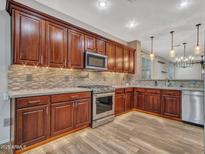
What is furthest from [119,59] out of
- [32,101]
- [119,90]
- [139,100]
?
[32,101]

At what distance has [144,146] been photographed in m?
2.09

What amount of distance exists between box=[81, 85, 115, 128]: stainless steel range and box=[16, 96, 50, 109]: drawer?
110 centimetres

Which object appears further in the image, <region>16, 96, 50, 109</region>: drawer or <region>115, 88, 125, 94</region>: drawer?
<region>115, 88, 125, 94</region>: drawer

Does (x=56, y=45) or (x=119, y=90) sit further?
(x=119, y=90)

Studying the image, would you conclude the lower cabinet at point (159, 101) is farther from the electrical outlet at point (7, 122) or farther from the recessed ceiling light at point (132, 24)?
the electrical outlet at point (7, 122)

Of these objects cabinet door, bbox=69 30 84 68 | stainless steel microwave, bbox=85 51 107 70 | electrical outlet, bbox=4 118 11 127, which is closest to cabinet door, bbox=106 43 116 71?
stainless steel microwave, bbox=85 51 107 70

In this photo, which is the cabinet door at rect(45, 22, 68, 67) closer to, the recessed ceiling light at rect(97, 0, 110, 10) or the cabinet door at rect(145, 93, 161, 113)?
the recessed ceiling light at rect(97, 0, 110, 10)

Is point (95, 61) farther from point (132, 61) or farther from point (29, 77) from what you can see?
point (132, 61)

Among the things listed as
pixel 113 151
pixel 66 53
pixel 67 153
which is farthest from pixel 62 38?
pixel 113 151

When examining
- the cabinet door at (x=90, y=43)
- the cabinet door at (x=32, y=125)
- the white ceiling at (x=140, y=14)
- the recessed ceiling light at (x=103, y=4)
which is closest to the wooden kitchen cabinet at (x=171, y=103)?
the white ceiling at (x=140, y=14)

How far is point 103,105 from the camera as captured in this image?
10.3 ft

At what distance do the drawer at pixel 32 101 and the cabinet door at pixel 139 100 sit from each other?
3.14 m

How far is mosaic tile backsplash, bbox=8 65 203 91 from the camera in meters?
2.30

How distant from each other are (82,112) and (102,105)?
621mm
